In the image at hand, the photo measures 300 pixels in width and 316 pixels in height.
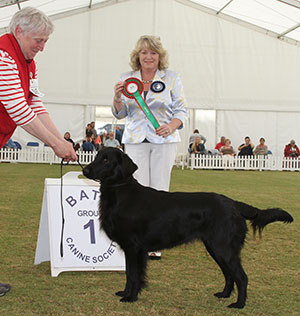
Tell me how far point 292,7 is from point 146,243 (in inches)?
617

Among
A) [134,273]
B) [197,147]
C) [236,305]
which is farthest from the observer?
[197,147]

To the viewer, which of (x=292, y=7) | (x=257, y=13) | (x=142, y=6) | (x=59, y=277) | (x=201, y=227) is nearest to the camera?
(x=201, y=227)

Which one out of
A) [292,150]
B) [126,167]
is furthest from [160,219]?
[292,150]

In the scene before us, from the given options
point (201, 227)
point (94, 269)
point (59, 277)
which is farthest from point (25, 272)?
point (201, 227)

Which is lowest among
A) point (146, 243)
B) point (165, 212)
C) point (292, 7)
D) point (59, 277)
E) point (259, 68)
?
point (59, 277)

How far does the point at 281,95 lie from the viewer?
19.4 m

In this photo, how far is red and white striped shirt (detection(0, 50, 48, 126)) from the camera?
236 cm

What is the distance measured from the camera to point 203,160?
53.8 ft

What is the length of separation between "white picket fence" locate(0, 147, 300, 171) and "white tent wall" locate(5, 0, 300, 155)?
220 centimetres

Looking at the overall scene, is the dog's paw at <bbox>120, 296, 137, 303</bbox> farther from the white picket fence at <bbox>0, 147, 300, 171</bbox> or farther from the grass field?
the white picket fence at <bbox>0, 147, 300, 171</bbox>

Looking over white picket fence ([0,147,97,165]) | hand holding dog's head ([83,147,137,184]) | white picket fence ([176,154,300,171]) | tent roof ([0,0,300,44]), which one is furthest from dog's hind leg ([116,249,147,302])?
tent roof ([0,0,300,44])

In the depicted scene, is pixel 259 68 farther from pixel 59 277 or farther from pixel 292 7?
pixel 59 277

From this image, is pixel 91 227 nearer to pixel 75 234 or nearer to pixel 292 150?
pixel 75 234

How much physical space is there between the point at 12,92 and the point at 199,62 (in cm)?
1759
